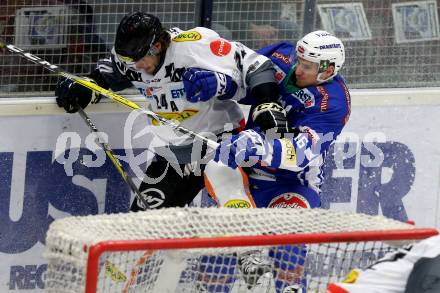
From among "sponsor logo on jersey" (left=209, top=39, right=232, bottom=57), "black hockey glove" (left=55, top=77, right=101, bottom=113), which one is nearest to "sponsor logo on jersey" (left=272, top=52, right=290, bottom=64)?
"sponsor logo on jersey" (left=209, top=39, right=232, bottom=57)

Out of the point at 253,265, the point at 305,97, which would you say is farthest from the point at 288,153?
the point at 253,265

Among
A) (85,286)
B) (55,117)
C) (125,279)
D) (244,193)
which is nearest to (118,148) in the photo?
(55,117)

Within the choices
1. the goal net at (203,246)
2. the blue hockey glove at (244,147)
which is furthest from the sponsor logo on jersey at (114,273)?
the blue hockey glove at (244,147)

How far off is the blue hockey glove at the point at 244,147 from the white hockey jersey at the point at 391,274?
47.2 inches

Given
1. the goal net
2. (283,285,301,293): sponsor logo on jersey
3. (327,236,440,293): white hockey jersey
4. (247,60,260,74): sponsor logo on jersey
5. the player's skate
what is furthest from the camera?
(247,60,260,74): sponsor logo on jersey

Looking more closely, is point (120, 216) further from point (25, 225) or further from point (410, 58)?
point (410, 58)

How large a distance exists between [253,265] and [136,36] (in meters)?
1.10

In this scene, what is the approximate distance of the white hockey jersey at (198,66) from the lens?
16.0ft

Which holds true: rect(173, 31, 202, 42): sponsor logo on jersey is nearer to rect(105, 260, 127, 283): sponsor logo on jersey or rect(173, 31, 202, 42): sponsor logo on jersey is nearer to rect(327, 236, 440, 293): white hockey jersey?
rect(105, 260, 127, 283): sponsor logo on jersey

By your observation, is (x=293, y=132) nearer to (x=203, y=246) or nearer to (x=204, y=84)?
(x=204, y=84)

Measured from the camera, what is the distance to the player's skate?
4066 mm

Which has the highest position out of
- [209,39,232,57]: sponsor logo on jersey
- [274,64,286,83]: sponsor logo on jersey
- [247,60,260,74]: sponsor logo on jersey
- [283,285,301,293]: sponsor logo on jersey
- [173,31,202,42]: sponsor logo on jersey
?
[173,31,202,42]: sponsor logo on jersey

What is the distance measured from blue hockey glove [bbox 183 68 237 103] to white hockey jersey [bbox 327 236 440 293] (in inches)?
58.3

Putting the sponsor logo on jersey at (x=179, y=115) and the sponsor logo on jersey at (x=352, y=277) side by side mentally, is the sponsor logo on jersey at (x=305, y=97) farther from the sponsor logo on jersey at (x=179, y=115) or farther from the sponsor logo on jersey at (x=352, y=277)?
the sponsor logo on jersey at (x=352, y=277)
